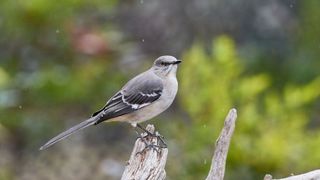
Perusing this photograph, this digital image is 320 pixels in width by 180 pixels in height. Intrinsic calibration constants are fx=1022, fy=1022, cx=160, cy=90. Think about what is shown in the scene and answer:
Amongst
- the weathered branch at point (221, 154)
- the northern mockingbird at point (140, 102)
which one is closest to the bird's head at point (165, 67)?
the northern mockingbird at point (140, 102)

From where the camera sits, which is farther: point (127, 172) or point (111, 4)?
point (111, 4)

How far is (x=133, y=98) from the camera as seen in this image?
620cm

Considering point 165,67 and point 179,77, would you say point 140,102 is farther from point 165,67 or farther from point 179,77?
point 179,77

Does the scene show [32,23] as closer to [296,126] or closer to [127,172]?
[296,126]

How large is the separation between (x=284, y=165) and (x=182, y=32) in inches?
153

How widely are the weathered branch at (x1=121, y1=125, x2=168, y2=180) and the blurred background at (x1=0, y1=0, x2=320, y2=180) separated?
1861 mm

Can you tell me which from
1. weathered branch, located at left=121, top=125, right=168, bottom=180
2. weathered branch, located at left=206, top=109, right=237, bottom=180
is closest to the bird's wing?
weathered branch, located at left=121, top=125, right=168, bottom=180

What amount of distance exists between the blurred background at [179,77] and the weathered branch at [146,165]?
186 centimetres

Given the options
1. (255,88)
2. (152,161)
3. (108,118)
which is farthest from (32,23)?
(152,161)

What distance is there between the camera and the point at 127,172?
17.3 feet

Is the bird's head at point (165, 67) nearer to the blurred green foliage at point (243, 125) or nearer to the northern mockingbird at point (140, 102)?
the northern mockingbird at point (140, 102)

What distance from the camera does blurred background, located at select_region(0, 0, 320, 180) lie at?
742 cm

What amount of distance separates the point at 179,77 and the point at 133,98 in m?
2.60

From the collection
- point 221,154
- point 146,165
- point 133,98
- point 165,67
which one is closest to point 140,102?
point 133,98
